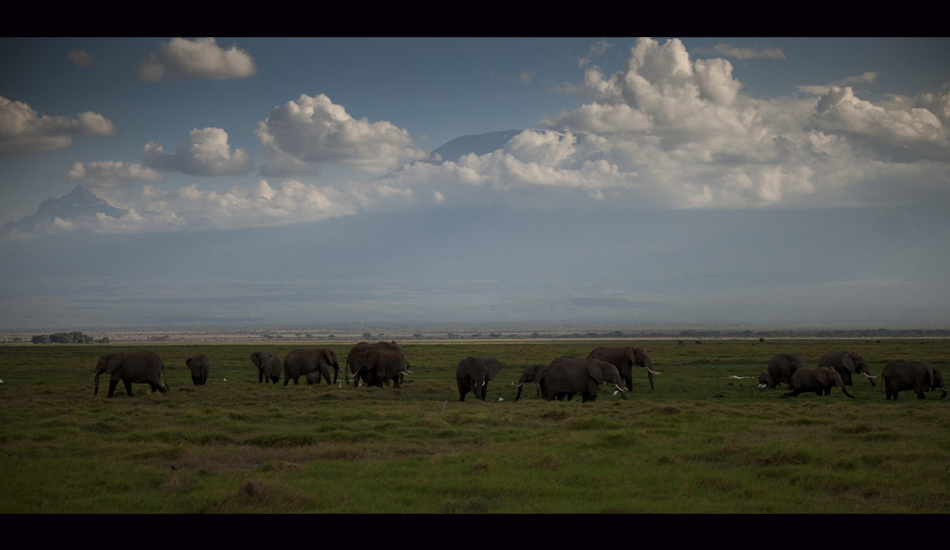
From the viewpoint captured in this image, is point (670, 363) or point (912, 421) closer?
point (912, 421)

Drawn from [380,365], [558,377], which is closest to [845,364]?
[558,377]

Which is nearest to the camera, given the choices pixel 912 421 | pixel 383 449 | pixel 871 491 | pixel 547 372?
pixel 871 491

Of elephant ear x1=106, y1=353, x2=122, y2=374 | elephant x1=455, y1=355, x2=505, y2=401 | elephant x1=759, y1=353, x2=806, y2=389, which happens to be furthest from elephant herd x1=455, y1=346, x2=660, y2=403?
elephant ear x1=106, y1=353, x2=122, y2=374

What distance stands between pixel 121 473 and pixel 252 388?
17485 mm

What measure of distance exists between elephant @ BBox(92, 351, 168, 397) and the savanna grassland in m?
1.15

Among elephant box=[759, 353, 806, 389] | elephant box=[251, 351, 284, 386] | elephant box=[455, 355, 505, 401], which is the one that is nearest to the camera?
elephant box=[455, 355, 505, 401]

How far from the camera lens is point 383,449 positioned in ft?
54.9

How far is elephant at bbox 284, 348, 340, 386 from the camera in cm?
3456

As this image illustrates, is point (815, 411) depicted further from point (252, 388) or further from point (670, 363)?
point (670, 363)

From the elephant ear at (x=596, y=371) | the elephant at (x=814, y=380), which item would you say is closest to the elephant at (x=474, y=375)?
the elephant ear at (x=596, y=371)

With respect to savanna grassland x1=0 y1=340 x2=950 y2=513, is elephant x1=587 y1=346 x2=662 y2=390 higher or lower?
higher

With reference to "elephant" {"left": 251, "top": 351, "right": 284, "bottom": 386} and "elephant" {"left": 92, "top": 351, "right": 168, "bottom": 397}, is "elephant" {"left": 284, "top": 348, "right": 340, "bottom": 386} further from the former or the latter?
"elephant" {"left": 92, "top": 351, "right": 168, "bottom": 397}
